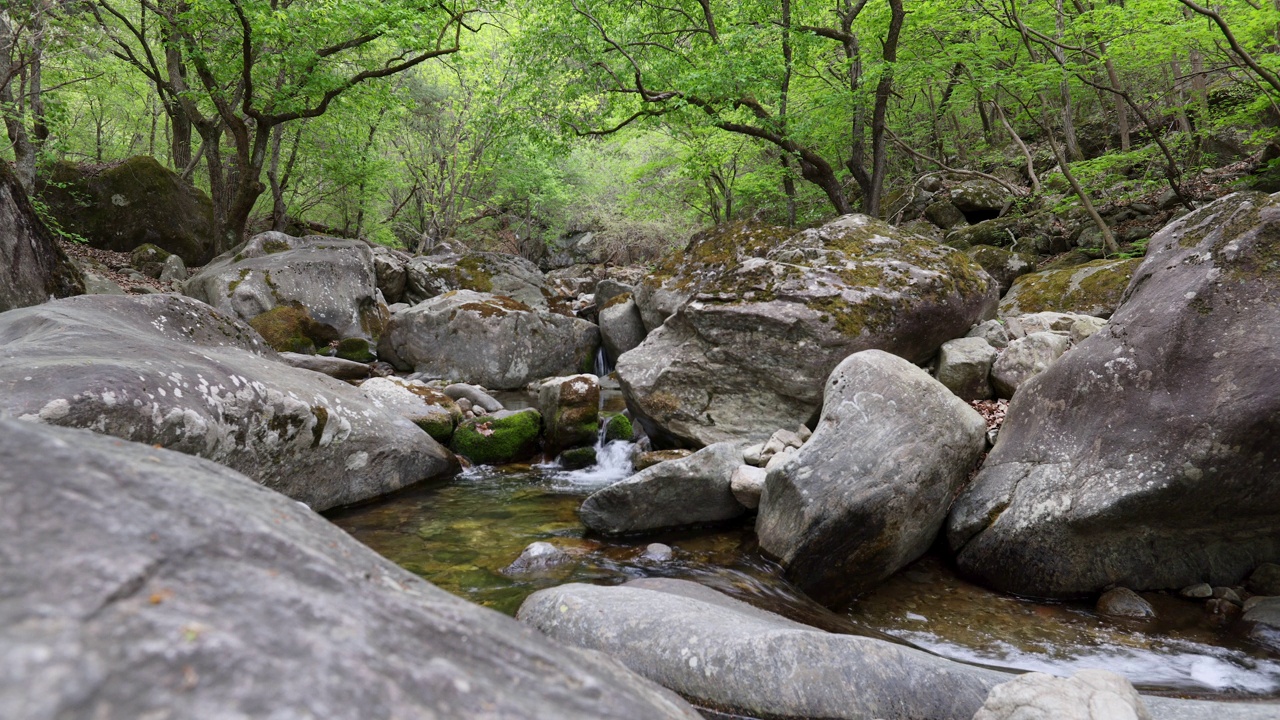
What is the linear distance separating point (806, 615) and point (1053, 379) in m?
3.02

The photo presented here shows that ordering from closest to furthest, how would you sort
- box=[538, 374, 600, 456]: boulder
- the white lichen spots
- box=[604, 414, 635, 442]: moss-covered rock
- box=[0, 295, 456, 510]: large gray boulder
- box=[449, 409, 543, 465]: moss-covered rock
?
the white lichen spots < box=[0, 295, 456, 510]: large gray boulder < box=[449, 409, 543, 465]: moss-covered rock < box=[538, 374, 600, 456]: boulder < box=[604, 414, 635, 442]: moss-covered rock

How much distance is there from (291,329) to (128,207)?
9979 mm

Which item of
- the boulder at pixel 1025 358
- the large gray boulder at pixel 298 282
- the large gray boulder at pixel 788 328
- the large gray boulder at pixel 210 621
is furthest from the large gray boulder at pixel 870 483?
the large gray boulder at pixel 298 282

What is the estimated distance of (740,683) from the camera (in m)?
3.07

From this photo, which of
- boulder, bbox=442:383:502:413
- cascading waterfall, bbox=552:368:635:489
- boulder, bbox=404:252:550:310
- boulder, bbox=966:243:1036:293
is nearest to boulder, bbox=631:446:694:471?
cascading waterfall, bbox=552:368:635:489

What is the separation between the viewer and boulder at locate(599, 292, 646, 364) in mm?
12820

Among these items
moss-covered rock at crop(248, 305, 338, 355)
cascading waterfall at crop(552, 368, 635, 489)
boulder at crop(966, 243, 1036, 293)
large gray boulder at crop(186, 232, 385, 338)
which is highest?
boulder at crop(966, 243, 1036, 293)

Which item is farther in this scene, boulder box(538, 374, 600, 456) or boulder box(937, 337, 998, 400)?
boulder box(538, 374, 600, 456)

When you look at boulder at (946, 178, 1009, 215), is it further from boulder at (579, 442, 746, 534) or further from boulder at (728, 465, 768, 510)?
boulder at (579, 442, 746, 534)

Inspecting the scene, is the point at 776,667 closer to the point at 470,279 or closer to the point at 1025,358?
the point at 1025,358

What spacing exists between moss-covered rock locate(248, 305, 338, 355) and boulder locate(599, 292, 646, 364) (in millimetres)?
5939

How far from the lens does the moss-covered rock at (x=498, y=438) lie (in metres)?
8.55

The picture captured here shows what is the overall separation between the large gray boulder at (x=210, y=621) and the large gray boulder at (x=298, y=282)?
12595 millimetres

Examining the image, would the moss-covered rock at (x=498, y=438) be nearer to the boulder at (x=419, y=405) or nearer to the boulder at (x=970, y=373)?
the boulder at (x=419, y=405)
